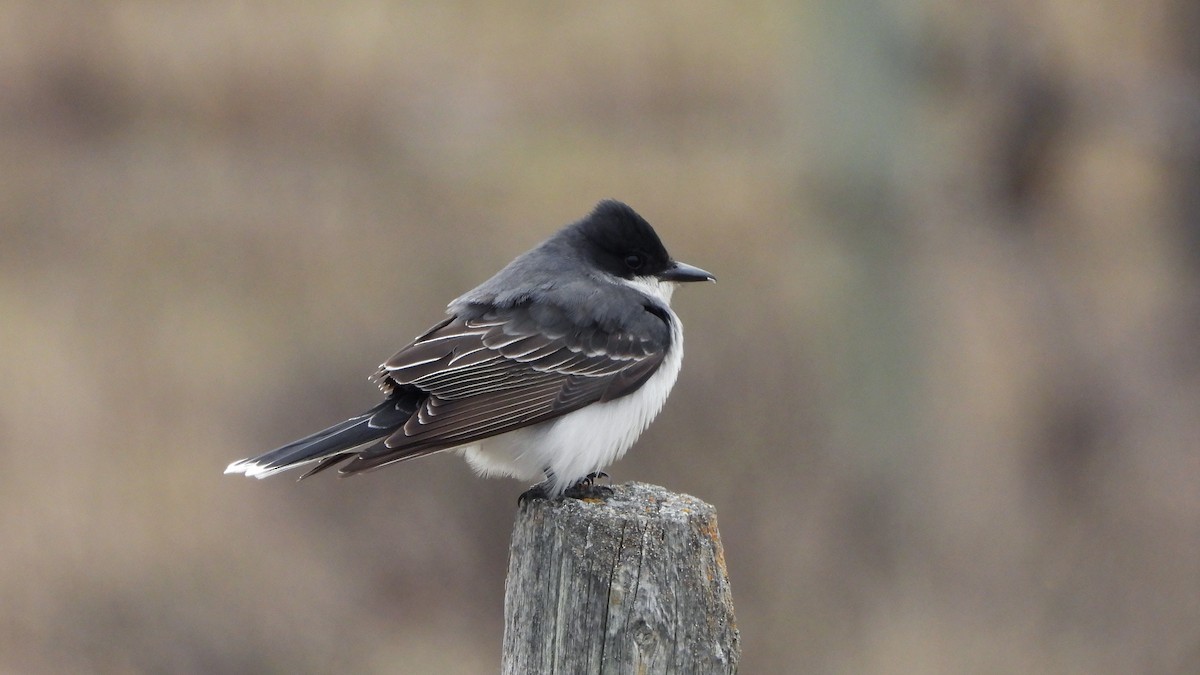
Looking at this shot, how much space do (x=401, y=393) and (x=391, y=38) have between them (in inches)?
259

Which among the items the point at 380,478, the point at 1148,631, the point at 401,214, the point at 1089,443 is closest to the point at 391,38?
the point at 401,214

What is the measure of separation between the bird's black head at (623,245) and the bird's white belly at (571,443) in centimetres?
59

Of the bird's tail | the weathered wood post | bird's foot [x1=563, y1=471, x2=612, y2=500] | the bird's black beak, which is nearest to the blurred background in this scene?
the bird's black beak

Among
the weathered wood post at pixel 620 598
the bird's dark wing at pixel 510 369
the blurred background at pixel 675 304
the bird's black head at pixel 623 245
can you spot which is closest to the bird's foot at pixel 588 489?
the bird's dark wing at pixel 510 369

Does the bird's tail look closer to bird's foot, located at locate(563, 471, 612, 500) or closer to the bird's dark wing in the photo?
the bird's dark wing

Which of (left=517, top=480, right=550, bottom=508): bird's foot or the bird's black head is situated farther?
the bird's black head

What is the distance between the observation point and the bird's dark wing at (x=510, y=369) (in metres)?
4.20

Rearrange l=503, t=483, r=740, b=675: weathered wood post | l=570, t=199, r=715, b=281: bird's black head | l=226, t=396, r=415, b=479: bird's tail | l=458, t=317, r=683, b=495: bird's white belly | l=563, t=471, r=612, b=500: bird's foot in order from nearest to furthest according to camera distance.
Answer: l=503, t=483, r=740, b=675: weathered wood post
l=563, t=471, r=612, b=500: bird's foot
l=226, t=396, r=415, b=479: bird's tail
l=458, t=317, r=683, b=495: bird's white belly
l=570, t=199, r=715, b=281: bird's black head

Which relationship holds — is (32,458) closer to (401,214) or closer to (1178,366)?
(401,214)

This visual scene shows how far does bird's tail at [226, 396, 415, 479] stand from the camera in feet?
13.4

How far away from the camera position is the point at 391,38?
34.1 ft

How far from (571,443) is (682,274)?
1157 mm

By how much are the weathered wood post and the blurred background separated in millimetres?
4563

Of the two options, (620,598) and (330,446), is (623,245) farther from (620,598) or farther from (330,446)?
(620,598)
